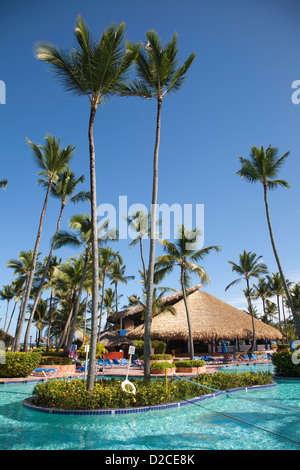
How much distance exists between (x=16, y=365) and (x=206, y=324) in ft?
66.0

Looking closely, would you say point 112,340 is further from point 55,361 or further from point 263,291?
point 263,291

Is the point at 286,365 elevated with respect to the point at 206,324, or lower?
lower

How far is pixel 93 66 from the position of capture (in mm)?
9672

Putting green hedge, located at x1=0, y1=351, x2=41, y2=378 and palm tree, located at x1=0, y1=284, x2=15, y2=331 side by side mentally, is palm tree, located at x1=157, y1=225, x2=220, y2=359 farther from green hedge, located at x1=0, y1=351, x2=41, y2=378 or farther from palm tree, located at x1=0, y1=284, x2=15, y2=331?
palm tree, located at x1=0, y1=284, x2=15, y2=331

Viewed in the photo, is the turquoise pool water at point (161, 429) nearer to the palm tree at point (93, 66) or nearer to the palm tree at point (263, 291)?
the palm tree at point (93, 66)

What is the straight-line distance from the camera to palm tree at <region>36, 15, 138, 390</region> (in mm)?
9461

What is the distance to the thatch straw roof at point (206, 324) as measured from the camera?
2953 centimetres

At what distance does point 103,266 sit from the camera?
31.2m

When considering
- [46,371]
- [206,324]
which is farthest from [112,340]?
[46,371]

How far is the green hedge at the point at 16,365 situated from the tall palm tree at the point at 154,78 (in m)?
7.87

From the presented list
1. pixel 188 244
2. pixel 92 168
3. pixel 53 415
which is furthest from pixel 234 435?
pixel 188 244

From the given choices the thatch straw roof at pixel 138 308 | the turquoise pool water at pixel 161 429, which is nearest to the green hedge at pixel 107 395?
the turquoise pool water at pixel 161 429

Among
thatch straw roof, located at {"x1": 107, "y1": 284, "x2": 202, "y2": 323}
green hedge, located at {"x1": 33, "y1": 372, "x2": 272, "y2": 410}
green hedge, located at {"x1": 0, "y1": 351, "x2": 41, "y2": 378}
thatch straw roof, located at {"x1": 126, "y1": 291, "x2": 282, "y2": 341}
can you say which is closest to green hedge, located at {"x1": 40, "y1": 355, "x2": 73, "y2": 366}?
green hedge, located at {"x1": 0, "y1": 351, "x2": 41, "y2": 378}

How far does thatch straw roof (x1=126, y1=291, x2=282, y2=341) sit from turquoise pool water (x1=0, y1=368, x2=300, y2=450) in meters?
20.2
